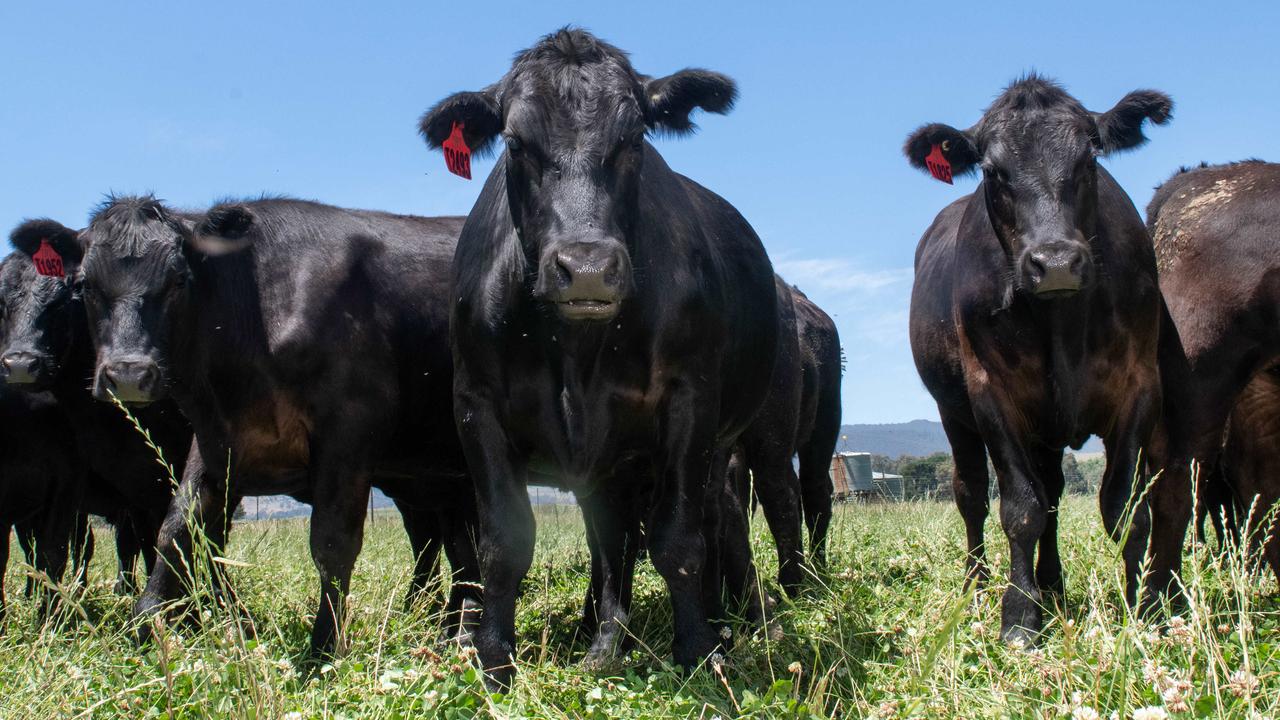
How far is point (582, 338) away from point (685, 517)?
869 mm

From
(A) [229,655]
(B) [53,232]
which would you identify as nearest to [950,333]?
(A) [229,655]

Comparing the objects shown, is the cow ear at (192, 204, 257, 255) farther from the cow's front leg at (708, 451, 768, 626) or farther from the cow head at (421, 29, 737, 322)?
the cow's front leg at (708, 451, 768, 626)

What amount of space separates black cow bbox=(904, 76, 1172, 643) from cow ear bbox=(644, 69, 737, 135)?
1470 mm

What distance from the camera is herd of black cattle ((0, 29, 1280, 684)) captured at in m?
5.07

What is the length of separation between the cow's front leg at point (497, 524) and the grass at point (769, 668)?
150 mm

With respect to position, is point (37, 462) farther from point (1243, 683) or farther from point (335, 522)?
point (1243, 683)

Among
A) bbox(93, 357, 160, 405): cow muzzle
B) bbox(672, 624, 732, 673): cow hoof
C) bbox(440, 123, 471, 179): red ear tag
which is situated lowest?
bbox(672, 624, 732, 673): cow hoof

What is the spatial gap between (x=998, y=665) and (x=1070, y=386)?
158 centimetres

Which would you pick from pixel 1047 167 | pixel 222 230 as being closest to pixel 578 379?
pixel 1047 167

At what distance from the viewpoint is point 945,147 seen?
6.79 metres

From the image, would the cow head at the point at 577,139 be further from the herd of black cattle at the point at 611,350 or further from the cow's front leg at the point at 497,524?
the cow's front leg at the point at 497,524

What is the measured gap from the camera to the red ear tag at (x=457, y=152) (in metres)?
5.65

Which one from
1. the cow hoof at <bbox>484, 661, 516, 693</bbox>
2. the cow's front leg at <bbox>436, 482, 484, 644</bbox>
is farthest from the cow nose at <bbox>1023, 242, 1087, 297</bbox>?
the cow's front leg at <bbox>436, 482, 484, 644</bbox>

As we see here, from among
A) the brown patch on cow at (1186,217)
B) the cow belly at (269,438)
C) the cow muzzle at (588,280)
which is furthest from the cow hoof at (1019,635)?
the cow belly at (269,438)
